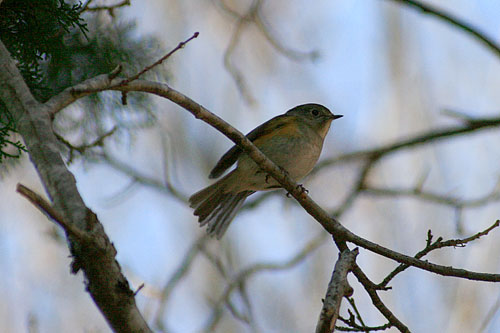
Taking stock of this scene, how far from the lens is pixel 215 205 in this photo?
5.57 meters

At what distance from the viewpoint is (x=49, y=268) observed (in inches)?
348

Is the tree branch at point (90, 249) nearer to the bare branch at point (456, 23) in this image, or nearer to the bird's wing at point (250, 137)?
the bird's wing at point (250, 137)

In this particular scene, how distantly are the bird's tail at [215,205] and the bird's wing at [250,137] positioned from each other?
16.5 inches

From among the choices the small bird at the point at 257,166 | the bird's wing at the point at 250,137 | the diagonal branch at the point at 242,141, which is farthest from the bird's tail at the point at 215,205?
the diagonal branch at the point at 242,141

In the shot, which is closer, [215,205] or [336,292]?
[336,292]

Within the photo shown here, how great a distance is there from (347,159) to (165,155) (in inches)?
91.8

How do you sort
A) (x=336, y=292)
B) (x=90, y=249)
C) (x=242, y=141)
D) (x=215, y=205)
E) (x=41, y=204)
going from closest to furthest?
(x=41, y=204) → (x=90, y=249) → (x=336, y=292) → (x=242, y=141) → (x=215, y=205)

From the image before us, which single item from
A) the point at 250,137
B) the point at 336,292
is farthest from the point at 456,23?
the point at 336,292

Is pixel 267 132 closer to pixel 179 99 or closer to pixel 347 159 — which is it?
pixel 347 159

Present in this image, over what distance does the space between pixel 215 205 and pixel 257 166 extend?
74 centimetres

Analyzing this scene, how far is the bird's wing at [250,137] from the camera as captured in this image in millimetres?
4996

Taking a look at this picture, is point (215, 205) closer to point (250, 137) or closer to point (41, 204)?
point (250, 137)

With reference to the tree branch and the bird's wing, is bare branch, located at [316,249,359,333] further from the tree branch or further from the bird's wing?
the bird's wing

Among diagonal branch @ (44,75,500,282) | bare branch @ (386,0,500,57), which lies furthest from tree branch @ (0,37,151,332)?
bare branch @ (386,0,500,57)
